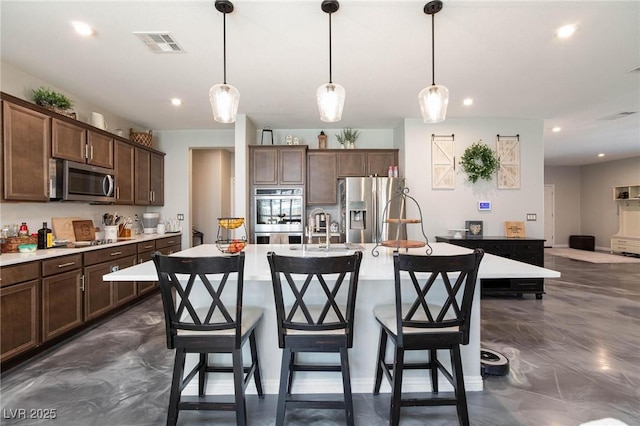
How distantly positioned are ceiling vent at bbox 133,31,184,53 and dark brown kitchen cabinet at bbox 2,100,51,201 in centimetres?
127

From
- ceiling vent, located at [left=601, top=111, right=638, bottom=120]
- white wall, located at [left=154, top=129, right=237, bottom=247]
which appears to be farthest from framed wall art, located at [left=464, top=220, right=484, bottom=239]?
white wall, located at [left=154, top=129, right=237, bottom=247]

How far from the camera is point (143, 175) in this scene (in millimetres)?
4621

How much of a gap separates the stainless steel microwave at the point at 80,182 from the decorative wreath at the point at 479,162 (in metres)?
4.83

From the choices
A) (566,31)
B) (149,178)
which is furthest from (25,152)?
(566,31)

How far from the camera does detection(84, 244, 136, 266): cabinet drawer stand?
10.3 feet

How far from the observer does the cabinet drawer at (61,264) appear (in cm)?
263

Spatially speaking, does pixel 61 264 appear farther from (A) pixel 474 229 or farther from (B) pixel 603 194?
(B) pixel 603 194

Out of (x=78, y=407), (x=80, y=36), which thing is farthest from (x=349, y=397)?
(x=80, y=36)

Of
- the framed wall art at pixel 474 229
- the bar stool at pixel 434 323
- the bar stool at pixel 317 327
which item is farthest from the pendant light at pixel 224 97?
the framed wall art at pixel 474 229

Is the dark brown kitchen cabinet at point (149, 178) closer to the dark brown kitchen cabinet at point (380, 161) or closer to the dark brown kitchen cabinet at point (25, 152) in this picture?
the dark brown kitchen cabinet at point (25, 152)

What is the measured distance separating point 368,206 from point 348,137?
51.4 inches

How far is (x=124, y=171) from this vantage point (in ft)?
13.7

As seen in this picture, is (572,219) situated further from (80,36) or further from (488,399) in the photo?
(80,36)

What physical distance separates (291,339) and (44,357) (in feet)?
8.01
